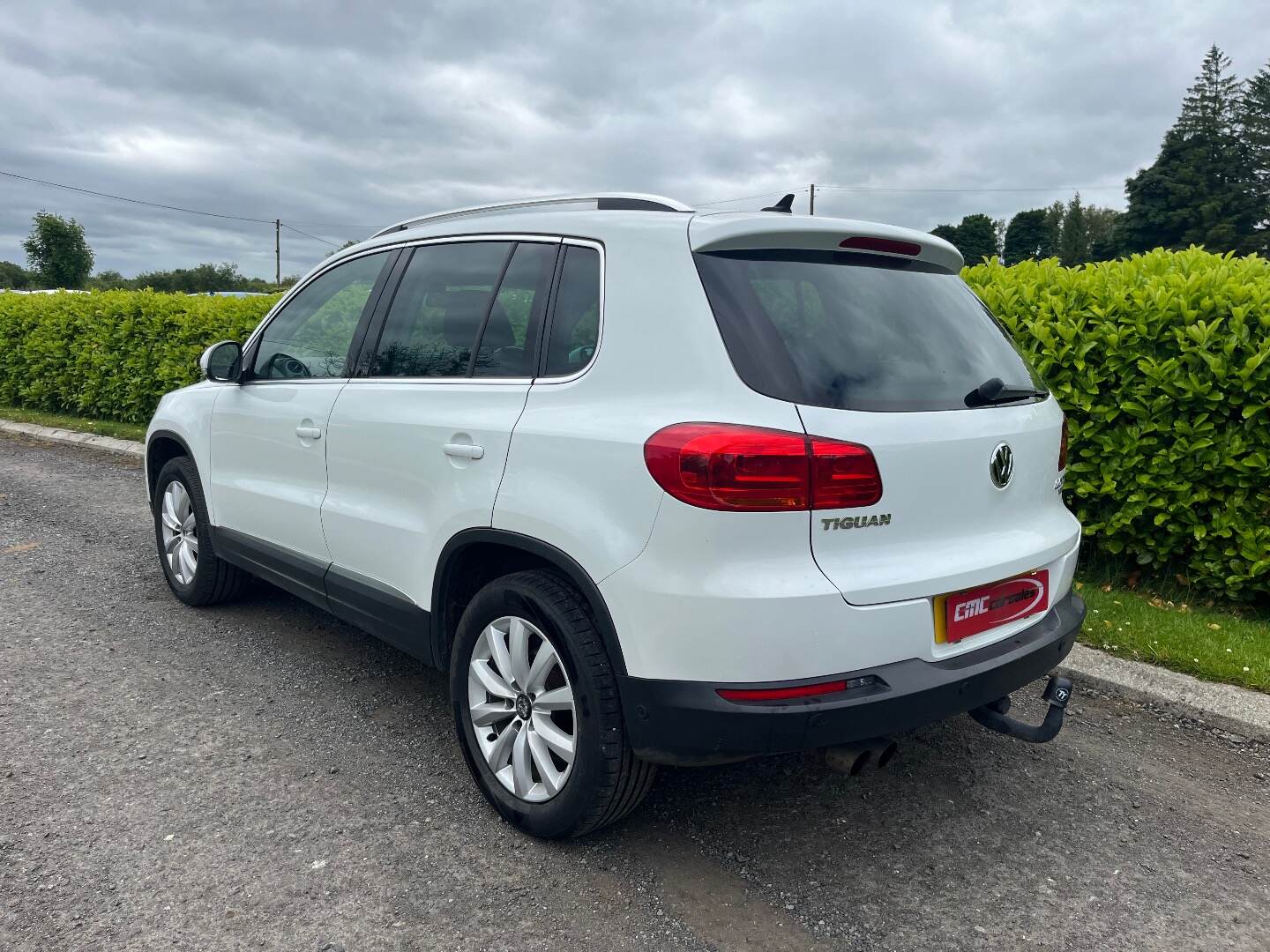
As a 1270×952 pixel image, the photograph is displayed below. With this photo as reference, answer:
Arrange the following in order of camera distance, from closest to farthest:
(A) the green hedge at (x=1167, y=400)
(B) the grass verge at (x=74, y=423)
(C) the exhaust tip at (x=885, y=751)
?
(C) the exhaust tip at (x=885, y=751)
(A) the green hedge at (x=1167, y=400)
(B) the grass verge at (x=74, y=423)

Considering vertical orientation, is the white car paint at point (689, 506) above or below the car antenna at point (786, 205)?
below

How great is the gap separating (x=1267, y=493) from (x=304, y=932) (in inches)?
181

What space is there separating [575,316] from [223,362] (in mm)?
2344

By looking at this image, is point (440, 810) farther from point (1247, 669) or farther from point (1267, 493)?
point (1267, 493)

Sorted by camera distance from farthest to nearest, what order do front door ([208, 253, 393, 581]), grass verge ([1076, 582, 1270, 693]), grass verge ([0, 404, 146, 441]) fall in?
grass verge ([0, 404, 146, 441])
grass verge ([1076, 582, 1270, 693])
front door ([208, 253, 393, 581])

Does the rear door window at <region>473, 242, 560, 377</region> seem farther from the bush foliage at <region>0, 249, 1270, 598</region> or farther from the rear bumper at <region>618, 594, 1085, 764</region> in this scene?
the bush foliage at <region>0, 249, 1270, 598</region>

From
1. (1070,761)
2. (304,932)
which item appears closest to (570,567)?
(304,932)

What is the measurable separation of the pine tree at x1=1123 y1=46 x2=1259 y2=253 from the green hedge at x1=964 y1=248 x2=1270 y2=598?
6339 cm

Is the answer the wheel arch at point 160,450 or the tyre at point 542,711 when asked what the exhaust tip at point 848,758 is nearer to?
the tyre at point 542,711

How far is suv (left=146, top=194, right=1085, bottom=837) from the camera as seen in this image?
2297 millimetres

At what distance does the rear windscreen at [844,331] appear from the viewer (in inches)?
94.5

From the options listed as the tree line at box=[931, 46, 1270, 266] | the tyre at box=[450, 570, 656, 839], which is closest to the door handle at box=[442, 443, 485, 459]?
the tyre at box=[450, 570, 656, 839]

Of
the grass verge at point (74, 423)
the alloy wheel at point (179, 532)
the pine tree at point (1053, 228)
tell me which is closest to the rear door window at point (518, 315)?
the alloy wheel at point (179, 532)

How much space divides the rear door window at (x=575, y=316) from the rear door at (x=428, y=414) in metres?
0.08
